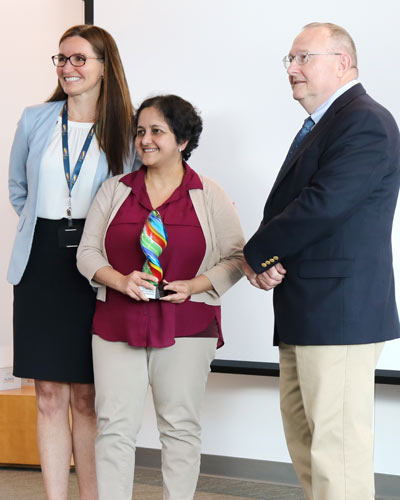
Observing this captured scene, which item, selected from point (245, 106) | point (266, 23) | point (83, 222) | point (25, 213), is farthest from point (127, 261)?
point (266, 23)

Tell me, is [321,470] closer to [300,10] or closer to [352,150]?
[352,150]

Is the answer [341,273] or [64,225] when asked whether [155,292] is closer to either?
[64,225]

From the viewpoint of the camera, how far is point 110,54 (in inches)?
108

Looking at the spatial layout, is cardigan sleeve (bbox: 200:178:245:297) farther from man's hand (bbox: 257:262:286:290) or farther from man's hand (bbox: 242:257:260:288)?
man's hand (bbox: 257:262:286:290)

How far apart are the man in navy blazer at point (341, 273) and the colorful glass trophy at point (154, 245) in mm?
339

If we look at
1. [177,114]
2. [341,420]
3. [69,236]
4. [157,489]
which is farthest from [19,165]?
[157,489]

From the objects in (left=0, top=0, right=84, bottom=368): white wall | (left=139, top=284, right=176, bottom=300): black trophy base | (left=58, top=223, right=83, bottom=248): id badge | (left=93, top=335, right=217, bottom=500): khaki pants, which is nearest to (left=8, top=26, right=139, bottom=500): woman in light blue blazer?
(left=58, top=223, right=83, bottom=248): id badge

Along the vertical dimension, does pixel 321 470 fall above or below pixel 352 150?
below

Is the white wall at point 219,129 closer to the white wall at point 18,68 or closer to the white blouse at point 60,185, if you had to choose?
the white wall at point 18,68

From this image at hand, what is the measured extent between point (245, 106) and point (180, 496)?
1.82m

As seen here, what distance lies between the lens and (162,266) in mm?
2512

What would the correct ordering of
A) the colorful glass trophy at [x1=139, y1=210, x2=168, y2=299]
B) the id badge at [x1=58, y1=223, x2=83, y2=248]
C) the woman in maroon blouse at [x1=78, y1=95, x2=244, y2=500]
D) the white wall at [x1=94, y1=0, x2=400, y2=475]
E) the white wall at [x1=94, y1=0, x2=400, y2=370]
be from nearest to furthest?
the colorful glass trophy at [x1=139, y1=210, x2=168, y2=299]
the woman in maroon blouse at [x1=78, y1=95, x2=244, y2=500]
the id badge at [x1=58, y1=223, x2=83, y2=248]
the white wall at [x1=94, y1=0, x2=400, y2=475]
the white wall at [x1=94, y1=0, x2=400, y2=370]

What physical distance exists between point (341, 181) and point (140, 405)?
3.41 feet

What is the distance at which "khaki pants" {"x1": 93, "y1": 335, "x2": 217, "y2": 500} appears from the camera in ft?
8.18
